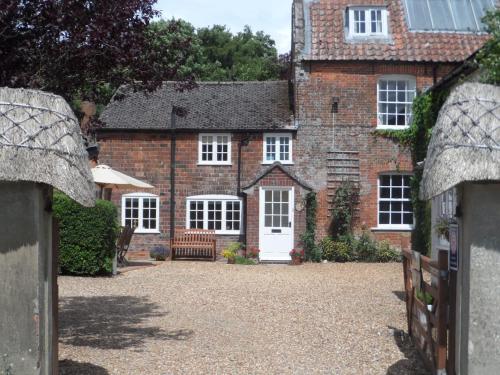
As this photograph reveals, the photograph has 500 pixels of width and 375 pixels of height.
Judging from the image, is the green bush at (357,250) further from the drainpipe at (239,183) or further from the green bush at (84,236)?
the green bush at (84,236)

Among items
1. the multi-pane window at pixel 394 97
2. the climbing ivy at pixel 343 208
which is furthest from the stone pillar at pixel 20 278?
the multi-pane window at pixel 394 97

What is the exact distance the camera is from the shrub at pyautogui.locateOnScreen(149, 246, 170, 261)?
24.3 metres

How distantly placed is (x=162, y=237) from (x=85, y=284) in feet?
28.9

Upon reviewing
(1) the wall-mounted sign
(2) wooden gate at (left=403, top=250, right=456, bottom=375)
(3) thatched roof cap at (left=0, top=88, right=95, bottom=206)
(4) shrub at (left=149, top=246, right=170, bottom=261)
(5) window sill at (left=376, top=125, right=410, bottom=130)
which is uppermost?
(5) window sill at (left=376, top=125, right=410, bottom=130)

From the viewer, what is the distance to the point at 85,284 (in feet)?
53.0

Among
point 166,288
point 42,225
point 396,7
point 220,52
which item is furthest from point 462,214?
point 220,52

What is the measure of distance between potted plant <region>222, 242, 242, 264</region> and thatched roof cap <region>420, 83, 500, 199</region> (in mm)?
17631

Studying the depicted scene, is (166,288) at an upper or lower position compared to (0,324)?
lower

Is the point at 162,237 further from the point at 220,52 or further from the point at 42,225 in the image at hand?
the point at 220,52

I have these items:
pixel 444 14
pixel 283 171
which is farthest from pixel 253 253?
pixel 444 14

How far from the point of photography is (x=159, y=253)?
24.3 m

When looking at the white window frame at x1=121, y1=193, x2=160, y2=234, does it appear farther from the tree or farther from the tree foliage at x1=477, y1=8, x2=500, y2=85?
the tree foliage at x1=477, y1=8, x2=500, y2=85

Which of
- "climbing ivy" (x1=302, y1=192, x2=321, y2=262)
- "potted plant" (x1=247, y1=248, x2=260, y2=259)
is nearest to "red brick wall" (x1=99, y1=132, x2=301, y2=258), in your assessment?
"potted plant" (x1=247, y1=248, x2=260, y2=259)

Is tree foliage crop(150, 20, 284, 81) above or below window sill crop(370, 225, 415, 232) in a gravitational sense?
above
